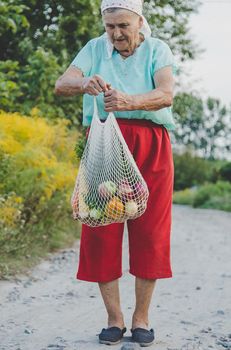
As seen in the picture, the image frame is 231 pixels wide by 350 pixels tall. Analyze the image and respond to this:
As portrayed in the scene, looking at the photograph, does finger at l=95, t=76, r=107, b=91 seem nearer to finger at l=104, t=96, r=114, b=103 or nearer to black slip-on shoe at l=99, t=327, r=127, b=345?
finger at l=104, t=96, r=114, b=103

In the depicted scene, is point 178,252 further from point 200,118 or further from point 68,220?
point 200,118

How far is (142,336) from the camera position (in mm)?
4305

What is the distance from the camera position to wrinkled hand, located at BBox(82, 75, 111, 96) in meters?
3.92

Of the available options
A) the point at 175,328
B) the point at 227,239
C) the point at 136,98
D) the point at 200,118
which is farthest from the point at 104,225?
the point at 200,118

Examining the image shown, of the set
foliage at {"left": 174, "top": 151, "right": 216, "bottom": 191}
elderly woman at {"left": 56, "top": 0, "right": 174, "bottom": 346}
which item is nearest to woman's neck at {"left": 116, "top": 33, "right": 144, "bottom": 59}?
elderly woman at {"left": 56, "top": 0, "right": 174, "bottom": 346}

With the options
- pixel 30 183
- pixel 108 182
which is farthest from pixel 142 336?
pixel 30 183

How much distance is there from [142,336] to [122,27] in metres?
1.64

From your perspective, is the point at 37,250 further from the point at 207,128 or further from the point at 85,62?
the point at 207,128

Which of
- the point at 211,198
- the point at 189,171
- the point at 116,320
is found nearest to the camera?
the point at 116,320

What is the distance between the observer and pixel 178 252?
8.61 meters

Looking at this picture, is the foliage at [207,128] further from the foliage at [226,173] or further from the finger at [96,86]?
the finger at [96,86]

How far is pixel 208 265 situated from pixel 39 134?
207 centimetres

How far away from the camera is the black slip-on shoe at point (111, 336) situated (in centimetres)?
433

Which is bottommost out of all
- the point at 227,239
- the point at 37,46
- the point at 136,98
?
the point at 227,239
